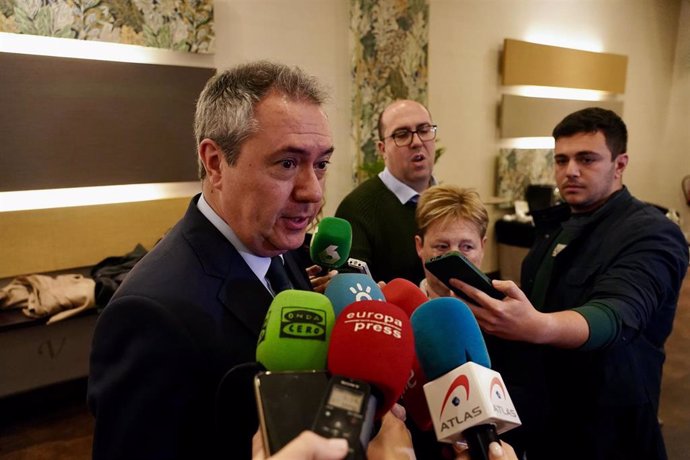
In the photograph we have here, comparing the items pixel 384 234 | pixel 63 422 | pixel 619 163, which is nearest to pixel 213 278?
pixel 384 234

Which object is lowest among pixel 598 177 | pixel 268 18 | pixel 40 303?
pixel 40 303

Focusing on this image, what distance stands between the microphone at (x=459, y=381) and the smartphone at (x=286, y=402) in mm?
220

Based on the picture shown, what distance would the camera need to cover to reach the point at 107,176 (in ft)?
9.86

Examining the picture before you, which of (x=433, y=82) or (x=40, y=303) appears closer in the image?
(x=40, y=303)

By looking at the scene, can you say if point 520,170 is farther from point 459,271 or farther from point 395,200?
point 459,271

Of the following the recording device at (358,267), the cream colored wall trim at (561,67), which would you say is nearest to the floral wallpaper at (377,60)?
the cream colored wall trim at (561,67)

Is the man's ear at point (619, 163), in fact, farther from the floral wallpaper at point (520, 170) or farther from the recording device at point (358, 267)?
the floral wallpaper at point (520, 170)

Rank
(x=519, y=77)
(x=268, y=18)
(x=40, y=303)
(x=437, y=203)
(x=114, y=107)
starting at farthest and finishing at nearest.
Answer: (x=519, y=77) < (x=268, y=18) < (x=114, y=107) < (x=40, y=303) < (x=437, y=203)

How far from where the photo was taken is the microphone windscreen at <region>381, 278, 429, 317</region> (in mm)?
1034

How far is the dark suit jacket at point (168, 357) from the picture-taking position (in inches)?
27.8

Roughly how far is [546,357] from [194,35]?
287 centimetres

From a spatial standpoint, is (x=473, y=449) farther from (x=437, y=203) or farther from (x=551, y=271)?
(x=551, y=271)

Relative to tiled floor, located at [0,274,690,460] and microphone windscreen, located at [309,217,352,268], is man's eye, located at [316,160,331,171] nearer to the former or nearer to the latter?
microphone windscreen, located at [309,217,352,268]

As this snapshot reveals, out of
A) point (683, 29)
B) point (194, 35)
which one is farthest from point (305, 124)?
point (683, 29)
